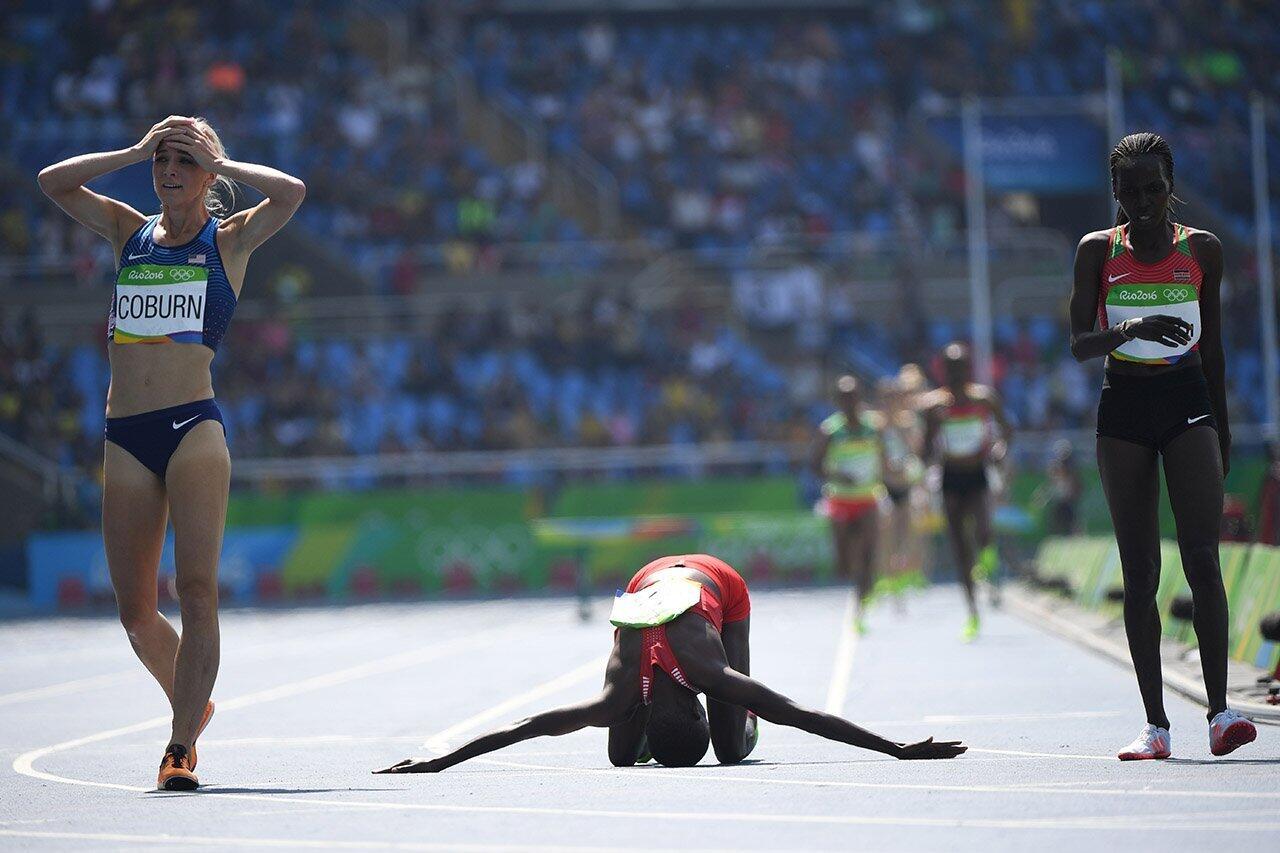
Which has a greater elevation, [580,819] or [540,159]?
[540,159]

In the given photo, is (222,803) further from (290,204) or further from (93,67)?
(93,67)

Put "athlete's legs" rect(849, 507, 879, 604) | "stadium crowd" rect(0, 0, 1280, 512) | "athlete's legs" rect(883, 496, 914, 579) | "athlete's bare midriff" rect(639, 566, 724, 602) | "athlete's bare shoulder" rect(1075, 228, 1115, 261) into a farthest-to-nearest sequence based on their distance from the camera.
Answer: "stadium crowd" rect(0, 0, 1280, 512)
"athlete's legs" rect(883, 496, 914, 579)
"athlete's legs" rect(849, 507, 879, 604)
"athlete's bare midriff" rect(639, 566, 724, 602)
"athlete's bare shoulder" rect(1075, 228, 1115, 261)

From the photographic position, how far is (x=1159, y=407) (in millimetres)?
7664

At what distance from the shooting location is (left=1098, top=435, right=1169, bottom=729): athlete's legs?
773 centimetres

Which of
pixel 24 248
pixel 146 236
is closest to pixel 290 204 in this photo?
pixel 146 236

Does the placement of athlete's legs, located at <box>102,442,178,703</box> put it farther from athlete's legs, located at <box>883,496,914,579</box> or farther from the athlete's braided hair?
athlete's legs, located at <box>883,496,914,579</box>

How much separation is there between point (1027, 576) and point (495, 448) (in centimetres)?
1021

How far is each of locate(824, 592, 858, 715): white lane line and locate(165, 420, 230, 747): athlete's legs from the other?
3.35 meters

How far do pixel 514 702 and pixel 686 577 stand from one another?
11.6 feet

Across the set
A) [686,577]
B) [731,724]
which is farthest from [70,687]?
[731,724]

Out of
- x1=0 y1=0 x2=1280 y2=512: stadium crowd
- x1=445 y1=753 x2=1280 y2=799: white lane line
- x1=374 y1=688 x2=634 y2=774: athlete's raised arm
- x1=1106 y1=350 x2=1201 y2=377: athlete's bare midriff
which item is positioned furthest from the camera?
x1=0 y1=0 x2=1280 y2=512: stadium crowd

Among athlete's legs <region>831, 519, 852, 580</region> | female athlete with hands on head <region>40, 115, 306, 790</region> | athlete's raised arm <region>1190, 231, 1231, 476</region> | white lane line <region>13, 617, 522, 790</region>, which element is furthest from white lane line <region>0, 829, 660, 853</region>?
athlete's legs <region>831, 519, 852, 580</region>

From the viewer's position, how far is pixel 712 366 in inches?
1282

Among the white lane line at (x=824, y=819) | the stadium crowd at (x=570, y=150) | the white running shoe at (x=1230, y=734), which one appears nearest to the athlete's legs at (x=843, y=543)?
the white running shoe at (x=1230, y=734)
